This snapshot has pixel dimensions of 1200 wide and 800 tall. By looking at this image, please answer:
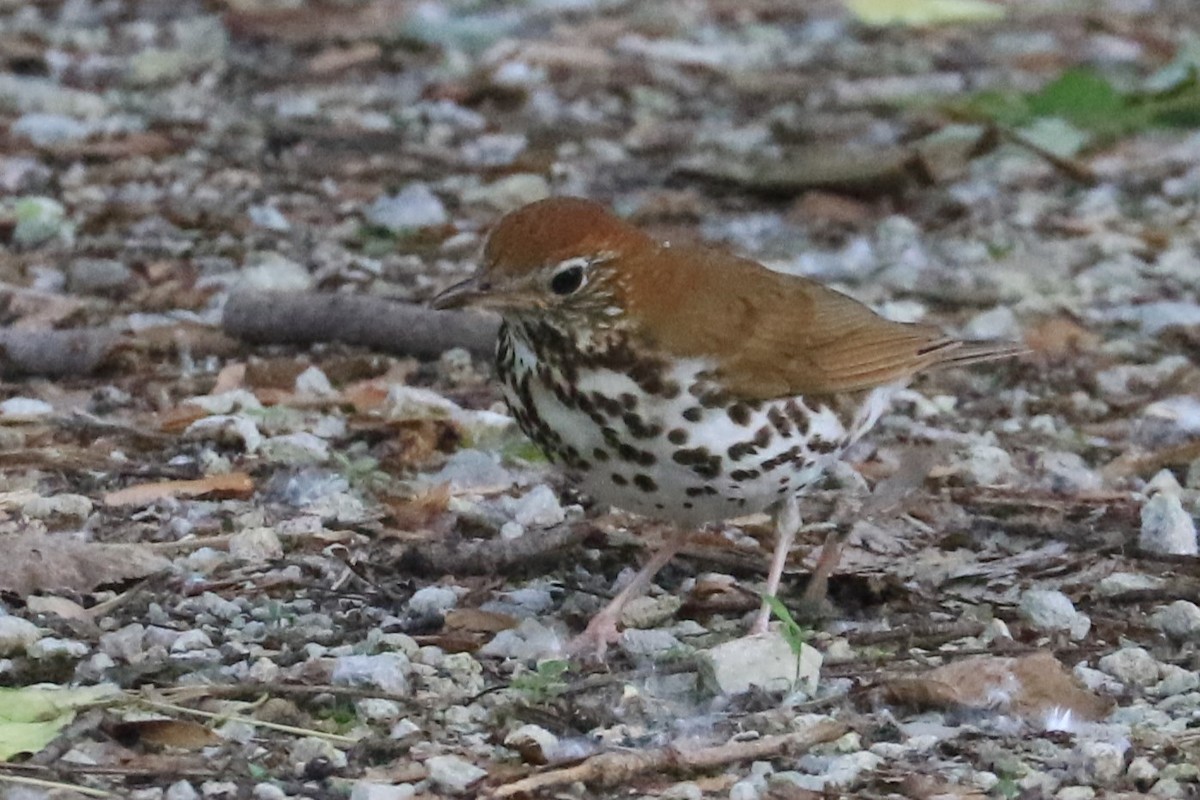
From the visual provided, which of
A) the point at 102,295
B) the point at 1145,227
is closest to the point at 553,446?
the point at 102,295

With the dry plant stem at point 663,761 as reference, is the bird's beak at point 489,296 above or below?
above

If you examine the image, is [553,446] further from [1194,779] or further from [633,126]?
[633,126]

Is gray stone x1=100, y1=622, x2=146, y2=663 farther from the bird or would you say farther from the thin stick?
the bird

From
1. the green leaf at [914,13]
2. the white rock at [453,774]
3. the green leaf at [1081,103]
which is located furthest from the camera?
the green leaf at [914,13]

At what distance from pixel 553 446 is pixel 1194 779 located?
1.38 metres

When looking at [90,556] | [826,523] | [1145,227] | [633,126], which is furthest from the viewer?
[633,126]

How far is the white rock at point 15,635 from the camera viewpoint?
4.17 metres

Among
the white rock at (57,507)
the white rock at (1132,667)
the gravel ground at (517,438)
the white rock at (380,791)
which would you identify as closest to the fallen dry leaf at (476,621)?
the gravel ground at (517,438)

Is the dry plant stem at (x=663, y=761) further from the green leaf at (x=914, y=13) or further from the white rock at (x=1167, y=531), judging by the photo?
the green leaf at (x=914, y=13)

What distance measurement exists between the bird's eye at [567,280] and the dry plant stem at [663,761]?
39.8 inches

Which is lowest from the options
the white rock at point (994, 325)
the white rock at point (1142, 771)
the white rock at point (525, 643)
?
the white rock at point (994, 325)

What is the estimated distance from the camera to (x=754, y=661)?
4.22 metres

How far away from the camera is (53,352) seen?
6195mm

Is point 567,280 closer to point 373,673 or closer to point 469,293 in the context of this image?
point 469,293
